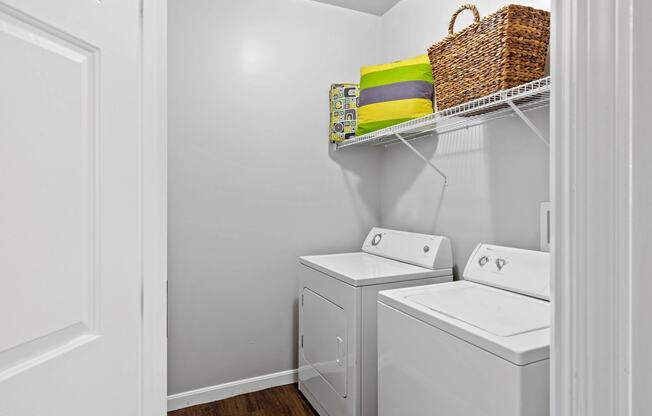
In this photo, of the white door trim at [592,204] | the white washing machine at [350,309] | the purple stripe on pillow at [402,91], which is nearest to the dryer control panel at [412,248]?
the white washing machine at [350,309]

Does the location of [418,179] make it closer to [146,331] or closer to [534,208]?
[534,208]

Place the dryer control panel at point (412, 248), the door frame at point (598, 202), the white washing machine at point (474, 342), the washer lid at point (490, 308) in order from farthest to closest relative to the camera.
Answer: the dryer control panel at point (412, 248) → the washer lid at point (490, 308) → the white washing machine at point (474, 342) → the door frame at point (598, 202)

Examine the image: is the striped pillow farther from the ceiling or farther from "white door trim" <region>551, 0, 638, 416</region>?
"white door trim" <region>551, 0, 638, 416</region>

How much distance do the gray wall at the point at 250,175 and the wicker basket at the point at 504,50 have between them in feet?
3.81

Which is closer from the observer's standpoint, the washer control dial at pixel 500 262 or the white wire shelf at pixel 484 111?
the white wire shelf at pixel 484 111

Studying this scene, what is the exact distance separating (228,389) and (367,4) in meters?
2.63

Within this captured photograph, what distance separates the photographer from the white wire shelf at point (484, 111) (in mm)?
1319

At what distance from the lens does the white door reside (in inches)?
24.4

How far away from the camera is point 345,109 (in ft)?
7.90

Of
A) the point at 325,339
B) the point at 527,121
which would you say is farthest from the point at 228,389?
the point at 527,121

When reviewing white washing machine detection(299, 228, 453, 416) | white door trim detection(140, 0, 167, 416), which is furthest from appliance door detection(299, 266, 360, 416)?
white door trim detection(140, 0, 167, 416)

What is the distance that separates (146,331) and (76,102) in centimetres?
60

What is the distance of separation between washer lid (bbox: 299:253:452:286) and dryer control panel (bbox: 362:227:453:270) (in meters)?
0.03

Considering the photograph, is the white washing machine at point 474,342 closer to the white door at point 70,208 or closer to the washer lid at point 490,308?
the washer lid at point 490,308
